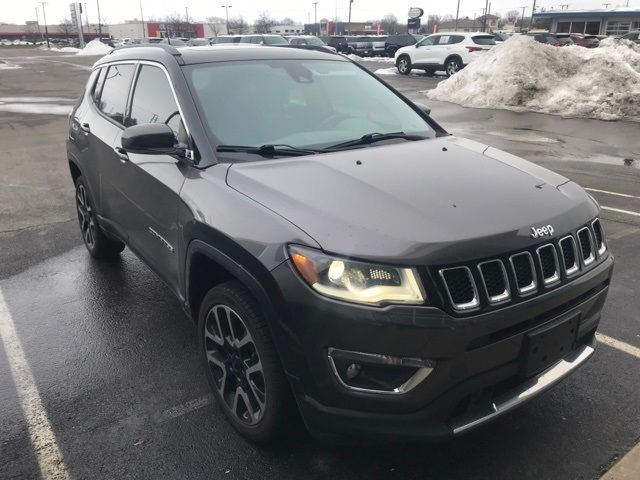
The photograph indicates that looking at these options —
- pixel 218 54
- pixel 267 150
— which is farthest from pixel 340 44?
pixel 267 150

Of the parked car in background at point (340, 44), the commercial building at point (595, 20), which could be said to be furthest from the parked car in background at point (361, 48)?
the commercial building at point (595, 20)

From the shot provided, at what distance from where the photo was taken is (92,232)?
504 centimetres

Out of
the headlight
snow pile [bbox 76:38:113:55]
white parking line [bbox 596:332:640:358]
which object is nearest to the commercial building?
snow pile [bbox 76:38:113:55]

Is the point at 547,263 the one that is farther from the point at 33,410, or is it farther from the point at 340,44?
the point at 340,44

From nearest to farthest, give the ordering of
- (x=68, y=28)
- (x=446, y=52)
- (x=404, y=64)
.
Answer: (x=446, y=52) < (x=404, y=64) < (x=68, y=28)

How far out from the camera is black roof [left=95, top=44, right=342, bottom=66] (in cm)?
352

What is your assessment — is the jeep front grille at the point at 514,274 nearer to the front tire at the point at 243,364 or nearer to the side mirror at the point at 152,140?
the front tire at the point at 243,364

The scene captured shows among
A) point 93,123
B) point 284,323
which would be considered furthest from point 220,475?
point 93,123

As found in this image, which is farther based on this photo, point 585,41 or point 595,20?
point 595,20

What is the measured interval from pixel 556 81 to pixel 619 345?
14712mm

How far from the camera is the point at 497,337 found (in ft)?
7.15

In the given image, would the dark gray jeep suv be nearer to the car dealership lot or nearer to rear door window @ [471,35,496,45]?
the car dealership lot

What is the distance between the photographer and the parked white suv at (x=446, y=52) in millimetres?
23009

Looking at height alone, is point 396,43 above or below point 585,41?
below
